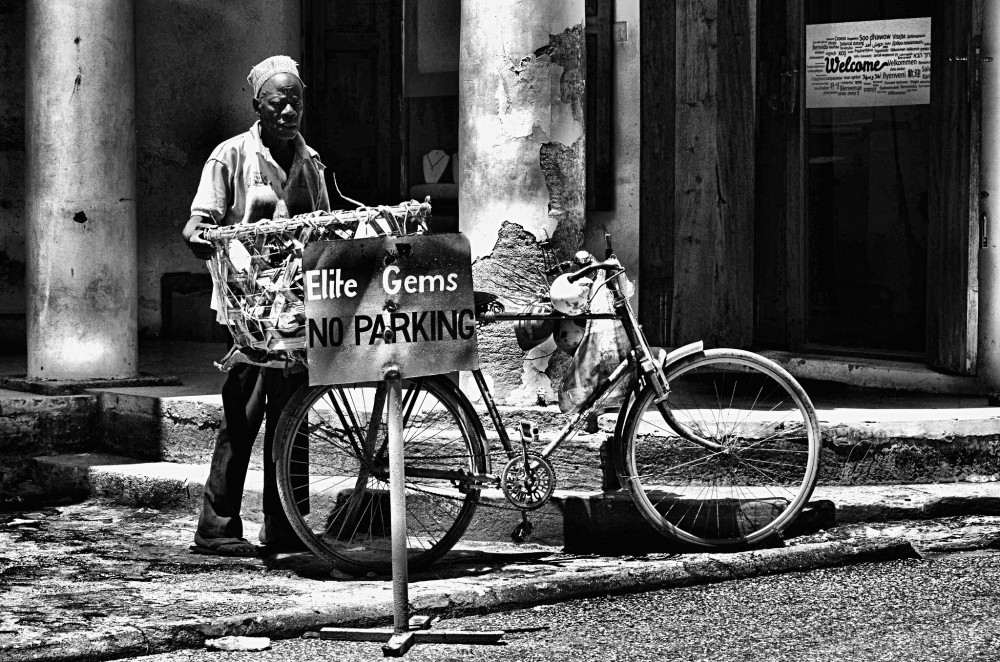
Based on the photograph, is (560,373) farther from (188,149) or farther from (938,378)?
(188,149)

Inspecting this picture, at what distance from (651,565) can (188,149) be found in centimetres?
551

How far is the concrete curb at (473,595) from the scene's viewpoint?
460 centimetres

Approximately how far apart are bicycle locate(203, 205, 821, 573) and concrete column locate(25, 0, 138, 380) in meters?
2.06

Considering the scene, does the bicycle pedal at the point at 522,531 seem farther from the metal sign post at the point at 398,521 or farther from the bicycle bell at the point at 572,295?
the metal sign post at the point at 398,521

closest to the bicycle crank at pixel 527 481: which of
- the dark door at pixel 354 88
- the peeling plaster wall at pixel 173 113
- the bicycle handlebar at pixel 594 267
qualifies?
the bicycle handlebar at pixel 594 267

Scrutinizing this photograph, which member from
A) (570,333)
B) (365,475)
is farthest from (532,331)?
(365,475)

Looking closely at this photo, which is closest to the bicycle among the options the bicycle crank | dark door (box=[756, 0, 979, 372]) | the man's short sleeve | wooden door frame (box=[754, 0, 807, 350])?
the bicycle crank

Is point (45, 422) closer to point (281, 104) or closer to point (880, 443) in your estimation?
point (281, 104)

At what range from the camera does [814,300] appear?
8906mm

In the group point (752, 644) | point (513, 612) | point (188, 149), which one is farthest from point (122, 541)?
point (188, 149)

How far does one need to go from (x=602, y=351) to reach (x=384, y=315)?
3.47 ft

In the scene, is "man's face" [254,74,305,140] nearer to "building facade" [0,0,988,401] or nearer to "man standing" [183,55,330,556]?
"man standing" [183,55,330,556]

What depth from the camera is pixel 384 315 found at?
494 cm

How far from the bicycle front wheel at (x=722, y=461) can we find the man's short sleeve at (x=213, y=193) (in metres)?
1.76
